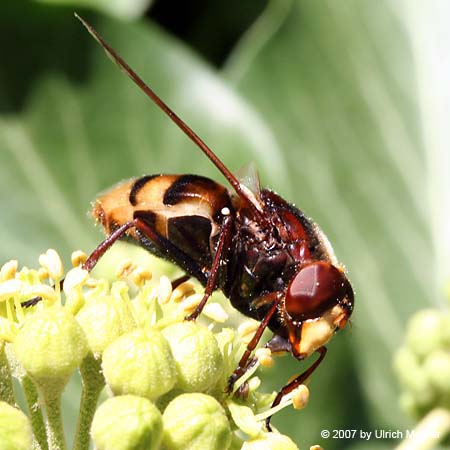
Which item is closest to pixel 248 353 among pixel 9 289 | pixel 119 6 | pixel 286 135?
pixel 9 289

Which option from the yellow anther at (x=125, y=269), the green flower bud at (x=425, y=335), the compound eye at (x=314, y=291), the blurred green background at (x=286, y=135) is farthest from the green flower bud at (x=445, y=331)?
the yellow anther at (x=125, y=269)

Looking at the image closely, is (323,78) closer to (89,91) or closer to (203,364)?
(89,91)

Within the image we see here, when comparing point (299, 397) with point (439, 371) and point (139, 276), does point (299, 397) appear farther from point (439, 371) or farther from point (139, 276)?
point (439, 371)

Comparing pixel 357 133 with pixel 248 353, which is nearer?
pixel 248 353

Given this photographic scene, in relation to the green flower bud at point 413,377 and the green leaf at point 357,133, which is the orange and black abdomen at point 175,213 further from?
the green leaf at point 357,133

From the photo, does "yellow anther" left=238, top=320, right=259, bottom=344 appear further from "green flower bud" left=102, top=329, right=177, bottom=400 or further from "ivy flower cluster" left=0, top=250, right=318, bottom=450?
"green flower bud" left=102, top=329, right=177, bottom=400

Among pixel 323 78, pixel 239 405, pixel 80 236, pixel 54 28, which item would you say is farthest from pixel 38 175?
pixel 239 405

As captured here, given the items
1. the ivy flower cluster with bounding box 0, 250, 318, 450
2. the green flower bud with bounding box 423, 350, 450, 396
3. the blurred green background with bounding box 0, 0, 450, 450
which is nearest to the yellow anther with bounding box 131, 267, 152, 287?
the ivy flower cluster with bounding box 0, 250, 318, 450
